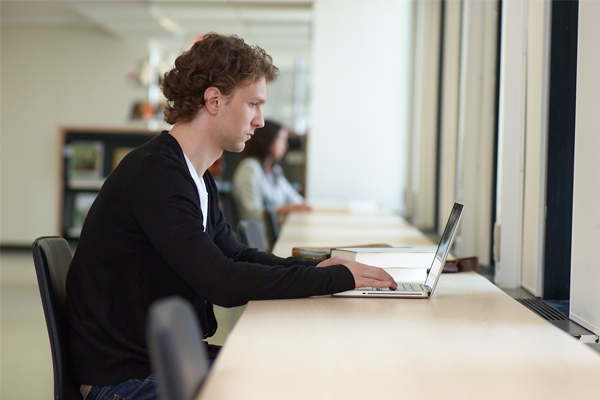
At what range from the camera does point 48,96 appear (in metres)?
7.67

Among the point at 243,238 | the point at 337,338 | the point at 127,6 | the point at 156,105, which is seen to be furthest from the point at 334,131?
the point at 337,338

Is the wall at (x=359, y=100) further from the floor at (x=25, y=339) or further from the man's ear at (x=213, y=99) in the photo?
the man's ear at (x=213, y=99)

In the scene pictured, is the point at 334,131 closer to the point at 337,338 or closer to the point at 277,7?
the point at 277,7

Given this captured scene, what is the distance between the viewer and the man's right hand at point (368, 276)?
137cm

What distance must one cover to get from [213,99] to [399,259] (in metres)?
0.71

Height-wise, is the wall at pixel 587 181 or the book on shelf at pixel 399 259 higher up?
the wall at pixel 587 181

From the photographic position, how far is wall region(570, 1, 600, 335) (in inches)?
54.7

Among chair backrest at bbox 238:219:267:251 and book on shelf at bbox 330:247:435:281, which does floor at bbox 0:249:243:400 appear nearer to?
chair backrest at bbox 238:219:267:251

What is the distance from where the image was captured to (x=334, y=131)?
19.0 feet

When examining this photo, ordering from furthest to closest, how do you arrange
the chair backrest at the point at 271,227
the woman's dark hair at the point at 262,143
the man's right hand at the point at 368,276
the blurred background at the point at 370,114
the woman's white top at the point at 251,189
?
1. the woman's dark hair at the point at 262,143
2. the woman's white top at the point at 251,189
3. the chair backrest at the point at 271,227
4. the blurred background at the point at 370,114
5. the man's right hand at the point at 368,276

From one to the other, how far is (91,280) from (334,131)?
15.1ft

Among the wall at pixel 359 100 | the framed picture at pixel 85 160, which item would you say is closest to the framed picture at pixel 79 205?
the framed picture at pixel 85 160

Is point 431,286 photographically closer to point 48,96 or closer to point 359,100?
point 359,100

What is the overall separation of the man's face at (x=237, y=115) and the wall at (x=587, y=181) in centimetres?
76
